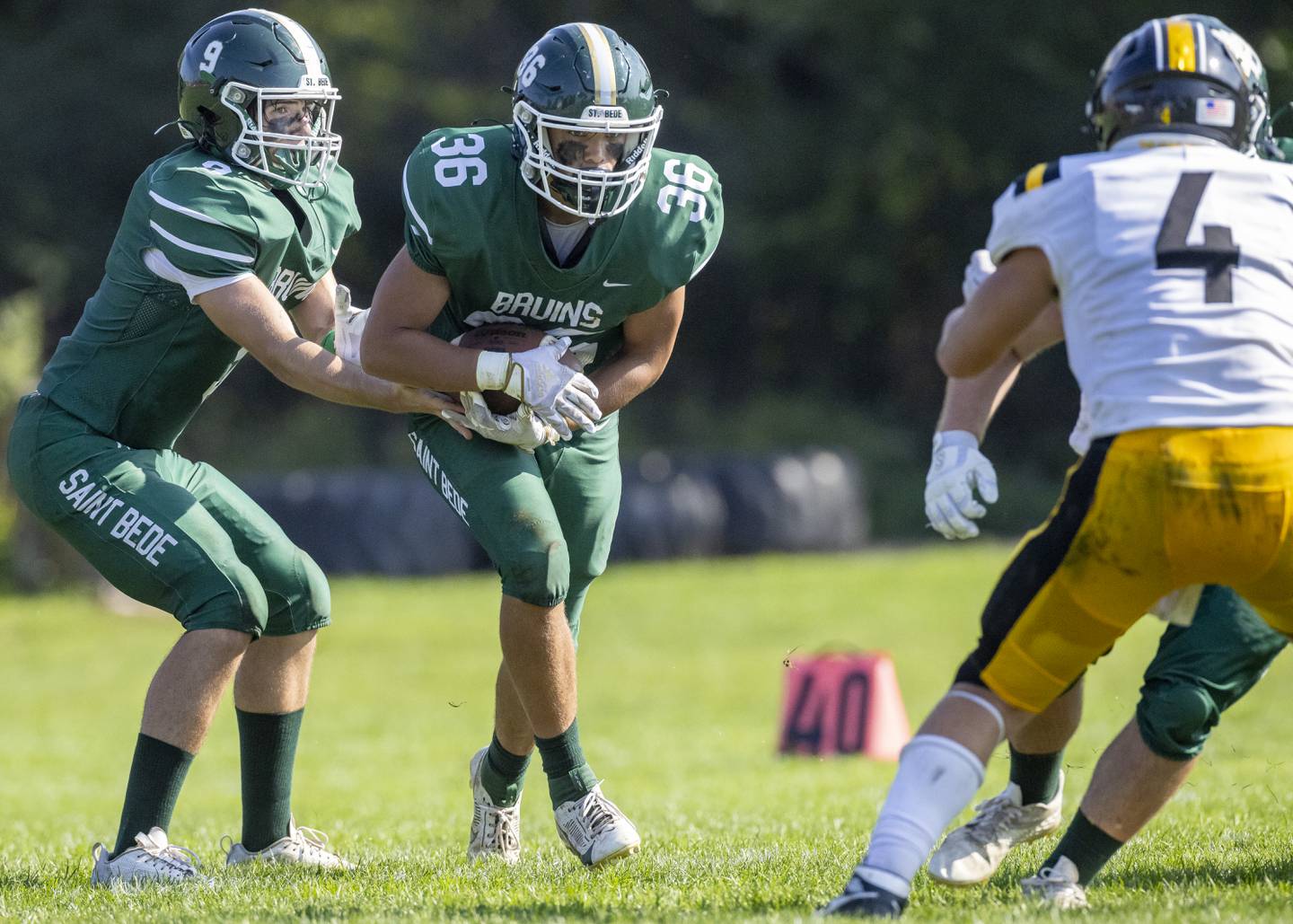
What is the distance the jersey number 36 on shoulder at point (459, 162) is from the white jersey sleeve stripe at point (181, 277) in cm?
58

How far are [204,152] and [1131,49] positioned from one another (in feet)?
8.28

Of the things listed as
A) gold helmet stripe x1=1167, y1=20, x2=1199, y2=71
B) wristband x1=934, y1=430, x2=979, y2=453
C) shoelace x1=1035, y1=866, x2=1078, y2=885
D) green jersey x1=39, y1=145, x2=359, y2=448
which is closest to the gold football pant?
wristband x1=934, y1=430, x2=979, y2=453

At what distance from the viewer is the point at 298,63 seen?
14.9 feet

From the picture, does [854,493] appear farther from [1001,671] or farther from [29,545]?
[1001,671]

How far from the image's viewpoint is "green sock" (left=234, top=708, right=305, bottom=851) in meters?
4.58

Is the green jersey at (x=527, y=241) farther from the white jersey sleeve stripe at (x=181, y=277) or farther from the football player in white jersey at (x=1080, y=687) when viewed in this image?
the football player in white jersey at (x=1080, y=687)

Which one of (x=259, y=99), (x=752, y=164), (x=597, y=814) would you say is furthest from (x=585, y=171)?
(x=752, y=164)

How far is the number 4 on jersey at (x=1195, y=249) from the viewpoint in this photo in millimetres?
3195

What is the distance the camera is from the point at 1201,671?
383 centimetres

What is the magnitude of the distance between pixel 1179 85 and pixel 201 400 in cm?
273

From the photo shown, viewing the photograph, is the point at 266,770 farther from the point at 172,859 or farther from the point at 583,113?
the point at 583,113

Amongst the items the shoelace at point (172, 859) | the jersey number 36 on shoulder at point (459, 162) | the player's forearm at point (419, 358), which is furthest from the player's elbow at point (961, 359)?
the shoelace at point (172, 859)

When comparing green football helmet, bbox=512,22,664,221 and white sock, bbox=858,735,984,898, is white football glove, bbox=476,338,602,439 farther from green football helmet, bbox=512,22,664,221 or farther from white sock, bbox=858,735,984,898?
white sock, bbox=858,735,984,898

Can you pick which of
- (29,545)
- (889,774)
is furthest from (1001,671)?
(29,545)
